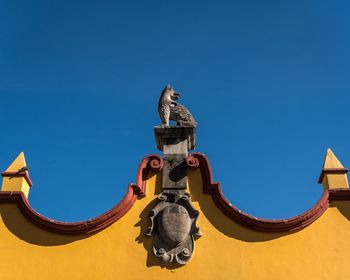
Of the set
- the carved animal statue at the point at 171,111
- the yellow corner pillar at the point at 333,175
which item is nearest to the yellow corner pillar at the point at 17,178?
the carved animal statue at the point at 171,111

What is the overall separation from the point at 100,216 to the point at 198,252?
1955 mm

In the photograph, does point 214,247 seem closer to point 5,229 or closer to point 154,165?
point 154,165

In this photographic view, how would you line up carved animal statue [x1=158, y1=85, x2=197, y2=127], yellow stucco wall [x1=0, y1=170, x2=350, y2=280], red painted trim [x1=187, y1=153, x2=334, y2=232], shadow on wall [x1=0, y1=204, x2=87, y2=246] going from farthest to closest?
1. carved animal statue [x1=158, y1=85, x2=197, y2=127]
2. shadow on wall [x1=0, y1=204, x2=87, y2=246]
3. red painted trim [x1=187, y1=153, x2=334, y2=232]
4. yellow stucco wall [x1=0, y1=170, x2=350, y2=280]

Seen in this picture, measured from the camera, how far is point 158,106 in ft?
33.7

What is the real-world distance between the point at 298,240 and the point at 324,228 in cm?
57

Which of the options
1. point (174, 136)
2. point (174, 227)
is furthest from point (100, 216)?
point (174, 136)

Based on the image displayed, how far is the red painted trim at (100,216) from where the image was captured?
356 inches

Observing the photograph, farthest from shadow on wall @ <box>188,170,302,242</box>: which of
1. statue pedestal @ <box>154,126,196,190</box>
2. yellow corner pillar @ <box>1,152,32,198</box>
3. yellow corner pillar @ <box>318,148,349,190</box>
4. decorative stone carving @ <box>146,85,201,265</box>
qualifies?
yellow corner pillar @ <box>1,152,32,198</box>

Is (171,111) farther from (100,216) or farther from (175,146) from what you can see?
(100,216)

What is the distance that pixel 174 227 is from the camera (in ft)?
29.2

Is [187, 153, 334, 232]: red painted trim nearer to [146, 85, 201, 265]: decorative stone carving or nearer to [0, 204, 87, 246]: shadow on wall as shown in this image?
[146, 85, 201, 265]: decorative stone carving

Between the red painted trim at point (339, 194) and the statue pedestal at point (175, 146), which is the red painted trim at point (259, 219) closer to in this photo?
the red painted trim at point (339, 194)

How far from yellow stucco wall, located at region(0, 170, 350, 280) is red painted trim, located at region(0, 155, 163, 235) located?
0.41 feet

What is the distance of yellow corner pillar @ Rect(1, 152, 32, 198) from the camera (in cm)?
967
